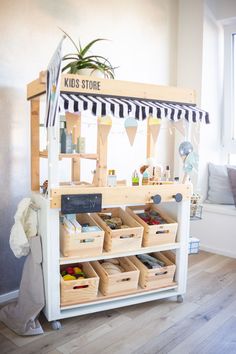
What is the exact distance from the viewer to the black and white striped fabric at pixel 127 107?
6.17 feet

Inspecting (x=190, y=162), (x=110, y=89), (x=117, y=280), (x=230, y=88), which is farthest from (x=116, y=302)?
(x=230, y=88)

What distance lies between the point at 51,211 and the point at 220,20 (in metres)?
3.00

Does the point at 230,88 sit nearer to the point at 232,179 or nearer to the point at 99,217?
the point at 232,179

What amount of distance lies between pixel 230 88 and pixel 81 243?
272 cm

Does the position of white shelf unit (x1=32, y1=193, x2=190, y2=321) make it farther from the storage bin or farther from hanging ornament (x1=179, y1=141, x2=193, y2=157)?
the storage bin

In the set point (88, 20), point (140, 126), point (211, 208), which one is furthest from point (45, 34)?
point (211, 208)

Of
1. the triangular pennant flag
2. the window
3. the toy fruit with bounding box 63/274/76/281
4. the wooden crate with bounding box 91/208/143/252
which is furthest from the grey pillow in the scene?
the toy fruit with bounding box 63/274/76/281

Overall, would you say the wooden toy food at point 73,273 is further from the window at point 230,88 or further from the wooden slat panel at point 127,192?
the window at point 230,88

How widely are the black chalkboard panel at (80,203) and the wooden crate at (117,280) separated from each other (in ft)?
1.53

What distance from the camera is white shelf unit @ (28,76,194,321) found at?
78.0 inches

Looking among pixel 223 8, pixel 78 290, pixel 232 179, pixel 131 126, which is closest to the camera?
pixel 78 290

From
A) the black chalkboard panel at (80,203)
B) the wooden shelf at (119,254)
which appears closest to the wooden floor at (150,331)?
the wooden shelf at (119,254)

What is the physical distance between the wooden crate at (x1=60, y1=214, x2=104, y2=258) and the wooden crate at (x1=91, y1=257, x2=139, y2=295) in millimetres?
187

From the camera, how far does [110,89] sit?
2.07 meters
